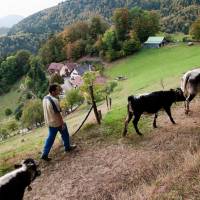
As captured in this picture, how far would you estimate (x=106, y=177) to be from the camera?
9555 mm

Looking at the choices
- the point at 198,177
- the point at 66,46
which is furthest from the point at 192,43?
the point at 198,177

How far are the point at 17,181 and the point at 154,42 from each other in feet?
282

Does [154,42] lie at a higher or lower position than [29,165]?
lower

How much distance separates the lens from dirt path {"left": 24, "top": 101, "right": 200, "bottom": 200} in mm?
8859

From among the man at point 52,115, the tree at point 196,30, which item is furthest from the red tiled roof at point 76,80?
the man at point 52,115

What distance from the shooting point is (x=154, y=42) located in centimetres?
9150

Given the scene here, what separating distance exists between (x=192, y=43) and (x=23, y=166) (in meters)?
79.2

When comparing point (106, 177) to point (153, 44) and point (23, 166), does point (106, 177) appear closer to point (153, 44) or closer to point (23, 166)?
point (23, 166)

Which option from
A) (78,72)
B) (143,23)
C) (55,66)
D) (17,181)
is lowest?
(78,72)

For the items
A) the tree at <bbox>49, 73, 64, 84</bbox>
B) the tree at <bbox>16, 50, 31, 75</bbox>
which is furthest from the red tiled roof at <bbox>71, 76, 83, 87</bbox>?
the tree at <bbox>16, 50, 31, 75</bbox>

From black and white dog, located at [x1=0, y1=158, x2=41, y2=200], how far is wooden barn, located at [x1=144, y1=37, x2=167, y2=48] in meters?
83.1

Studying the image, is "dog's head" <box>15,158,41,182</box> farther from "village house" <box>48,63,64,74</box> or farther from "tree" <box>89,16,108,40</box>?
"tree" <box>89,16,108,40</box>

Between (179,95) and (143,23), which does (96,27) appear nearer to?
(143,23)

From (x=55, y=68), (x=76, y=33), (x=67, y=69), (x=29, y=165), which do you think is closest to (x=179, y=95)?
(x=29, y=165)
